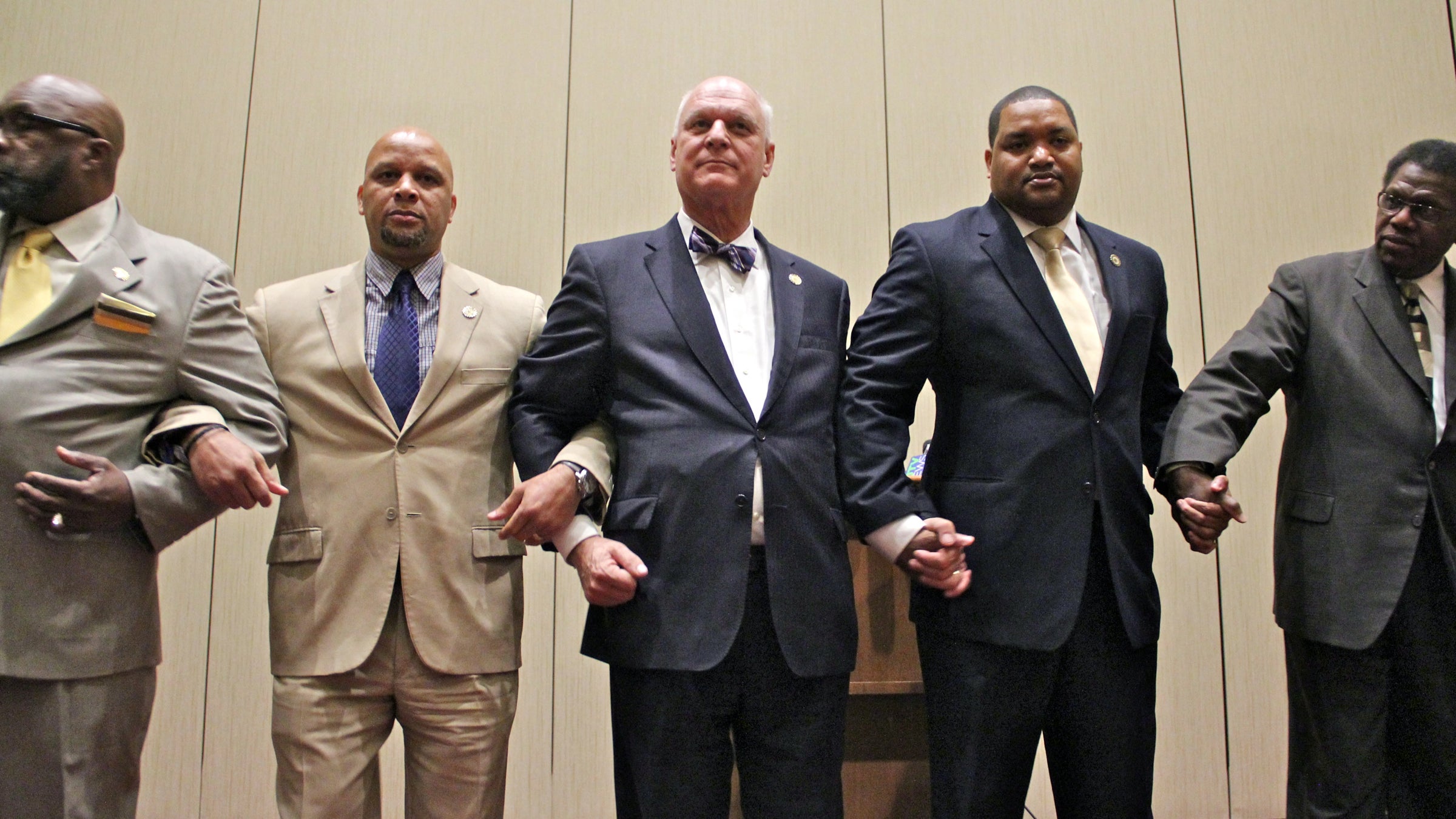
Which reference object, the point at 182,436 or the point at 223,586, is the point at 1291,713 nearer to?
the point at 182,436

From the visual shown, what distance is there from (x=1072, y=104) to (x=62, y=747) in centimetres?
344

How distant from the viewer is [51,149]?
1729mm

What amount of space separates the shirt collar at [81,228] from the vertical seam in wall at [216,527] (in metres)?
1.34

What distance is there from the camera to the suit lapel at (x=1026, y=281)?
170 centimetres

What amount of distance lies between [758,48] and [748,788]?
2.64m

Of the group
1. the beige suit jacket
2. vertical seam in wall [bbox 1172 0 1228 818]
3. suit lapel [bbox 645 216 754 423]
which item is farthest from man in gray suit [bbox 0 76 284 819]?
vertical seam in wall [bbox 1172 0 1228 818]

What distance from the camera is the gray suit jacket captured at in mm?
1551

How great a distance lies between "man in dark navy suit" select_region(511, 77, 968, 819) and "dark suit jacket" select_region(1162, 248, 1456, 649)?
2.35 feet

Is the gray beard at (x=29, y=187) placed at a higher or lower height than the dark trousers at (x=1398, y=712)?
higher

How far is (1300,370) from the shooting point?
1981 mm

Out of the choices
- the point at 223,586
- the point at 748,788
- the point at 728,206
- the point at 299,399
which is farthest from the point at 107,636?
the point at 223,586

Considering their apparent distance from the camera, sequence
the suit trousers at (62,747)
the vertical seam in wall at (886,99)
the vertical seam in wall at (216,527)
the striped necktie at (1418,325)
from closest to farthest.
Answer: the suit trousers at (62,747) < the striped necktie at (1418,325) < the vertical seam in wall at (216,527) < the vertical seam in wall at (886,99)

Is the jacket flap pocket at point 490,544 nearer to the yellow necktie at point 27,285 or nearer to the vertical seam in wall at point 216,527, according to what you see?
the yellow necktie at point 27,285

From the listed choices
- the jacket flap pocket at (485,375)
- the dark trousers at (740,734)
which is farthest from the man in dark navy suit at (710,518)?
the jacket flap pocket at (485,375)
